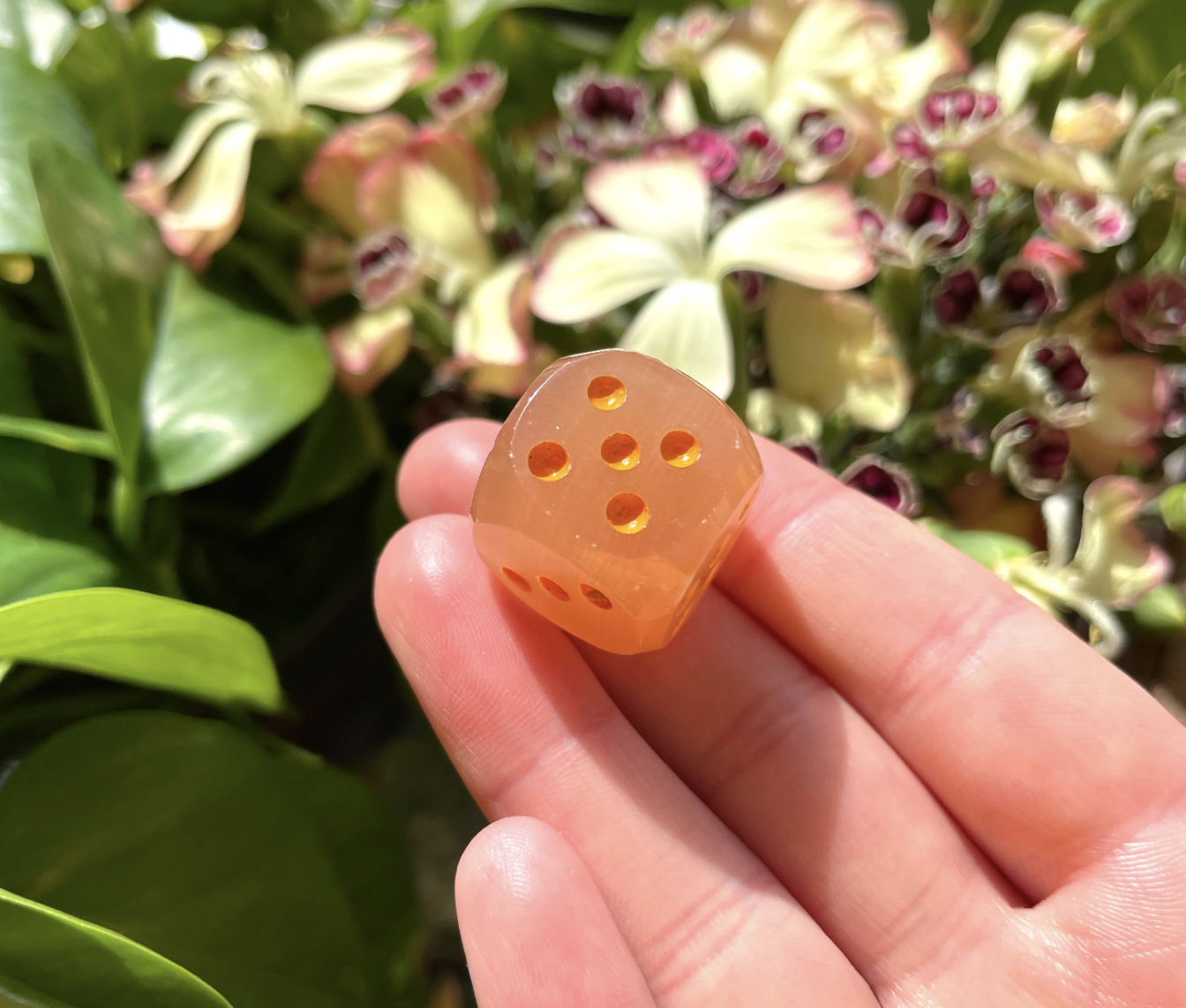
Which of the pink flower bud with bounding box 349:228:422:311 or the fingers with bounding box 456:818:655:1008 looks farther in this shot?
the pink flower bud with bounding box 349:228:422:311

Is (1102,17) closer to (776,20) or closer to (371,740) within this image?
(776,20)

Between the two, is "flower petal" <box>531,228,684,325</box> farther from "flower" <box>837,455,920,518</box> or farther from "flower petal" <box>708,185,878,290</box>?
"flower" <box>837,455,920,518</box>

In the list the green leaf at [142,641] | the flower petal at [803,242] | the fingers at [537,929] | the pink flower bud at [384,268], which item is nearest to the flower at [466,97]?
the pink flower bud at [384,268]

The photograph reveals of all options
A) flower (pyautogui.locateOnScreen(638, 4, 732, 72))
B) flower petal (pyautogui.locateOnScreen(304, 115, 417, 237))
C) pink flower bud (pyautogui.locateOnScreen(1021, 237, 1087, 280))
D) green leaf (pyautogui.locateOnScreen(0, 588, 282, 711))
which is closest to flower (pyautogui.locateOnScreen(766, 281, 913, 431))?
pink flower bud (pyautogui.locateOnScreen(1021, 237, 1087, 280))

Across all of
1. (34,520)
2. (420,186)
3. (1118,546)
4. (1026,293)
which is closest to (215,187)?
(420,186)

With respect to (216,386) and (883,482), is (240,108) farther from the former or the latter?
(883,482)

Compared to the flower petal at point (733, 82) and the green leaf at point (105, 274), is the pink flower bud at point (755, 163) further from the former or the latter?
the green leaf at point (105, 274)

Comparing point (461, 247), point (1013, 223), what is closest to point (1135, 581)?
point (1013, 223)
